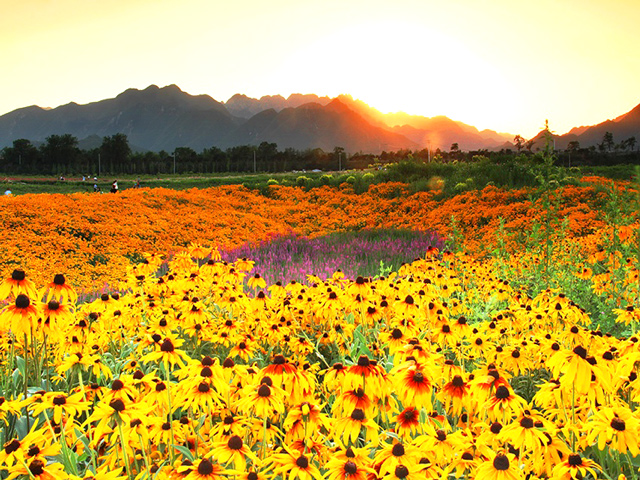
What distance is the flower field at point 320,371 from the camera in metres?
1.64

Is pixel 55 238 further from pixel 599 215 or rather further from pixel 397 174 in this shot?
pixel 397 174

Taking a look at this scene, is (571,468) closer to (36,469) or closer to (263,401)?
(263,401)

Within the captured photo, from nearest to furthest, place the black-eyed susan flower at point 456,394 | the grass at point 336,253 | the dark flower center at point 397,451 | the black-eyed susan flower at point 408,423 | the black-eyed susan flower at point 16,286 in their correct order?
the dark flower center at point 397,451 → the black-eyed susan flower at point 408,423 → the black-eyed susan flower at point 456,394 → the black-eyed susan flower at point 16,286 → the grass at point 336,253

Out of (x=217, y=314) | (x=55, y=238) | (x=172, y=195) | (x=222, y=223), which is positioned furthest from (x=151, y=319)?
(x=172, y=195)

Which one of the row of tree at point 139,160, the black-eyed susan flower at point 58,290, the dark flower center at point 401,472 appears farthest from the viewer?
the row of tree at point 139,160

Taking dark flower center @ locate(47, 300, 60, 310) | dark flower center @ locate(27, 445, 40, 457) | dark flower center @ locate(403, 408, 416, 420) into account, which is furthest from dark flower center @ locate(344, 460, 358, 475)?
dark flower center @ locate(47, 300, 60, 310)

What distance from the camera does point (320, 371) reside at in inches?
103

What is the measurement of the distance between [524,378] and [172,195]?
15702 millimetres

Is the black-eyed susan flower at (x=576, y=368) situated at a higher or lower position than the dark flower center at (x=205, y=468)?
higher

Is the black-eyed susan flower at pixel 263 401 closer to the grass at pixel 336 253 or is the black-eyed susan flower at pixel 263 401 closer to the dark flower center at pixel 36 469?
the dark flower center at pixel 36 469

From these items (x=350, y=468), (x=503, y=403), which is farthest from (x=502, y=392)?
(x=350, y=468)

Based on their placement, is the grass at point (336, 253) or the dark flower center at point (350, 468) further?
the grass at point (336, 253)

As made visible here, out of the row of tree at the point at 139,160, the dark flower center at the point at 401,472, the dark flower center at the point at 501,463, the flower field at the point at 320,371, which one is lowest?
the flower field at the point at 320,371

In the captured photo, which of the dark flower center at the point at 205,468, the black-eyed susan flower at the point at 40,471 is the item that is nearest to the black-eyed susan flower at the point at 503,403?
the dark flower center at the point at 205,468
